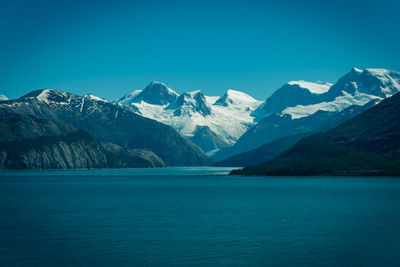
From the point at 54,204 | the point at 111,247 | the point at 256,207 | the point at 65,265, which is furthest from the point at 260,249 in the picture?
the point at 54,204

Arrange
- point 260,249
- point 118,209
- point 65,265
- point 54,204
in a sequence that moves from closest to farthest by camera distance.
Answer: point 65,265 < point 260,249 < point 118,209 < point 54,204

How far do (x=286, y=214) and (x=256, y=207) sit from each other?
21194 millimetres

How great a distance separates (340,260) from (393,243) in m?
17.0

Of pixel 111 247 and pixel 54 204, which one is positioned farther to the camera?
pixel 54 204

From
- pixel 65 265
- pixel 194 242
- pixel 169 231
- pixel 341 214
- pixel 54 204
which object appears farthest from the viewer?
pixel 54 204

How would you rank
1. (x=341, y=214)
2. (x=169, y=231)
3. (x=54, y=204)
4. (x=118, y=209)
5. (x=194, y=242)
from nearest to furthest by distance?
(x=194, y=242), (x=169, y=231), (x=341, y=214), (x=118, y=209), (x=54, y=204)

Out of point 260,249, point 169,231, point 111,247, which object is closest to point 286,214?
point 169,231

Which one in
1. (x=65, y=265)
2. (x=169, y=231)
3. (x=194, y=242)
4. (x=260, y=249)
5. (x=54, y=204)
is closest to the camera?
(x=65, y=265)

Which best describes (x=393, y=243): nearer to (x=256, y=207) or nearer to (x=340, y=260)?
(x=340, y=260)

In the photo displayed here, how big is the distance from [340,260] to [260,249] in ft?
43.2

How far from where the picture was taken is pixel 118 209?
148m

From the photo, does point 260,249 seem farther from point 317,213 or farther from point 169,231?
point 317,213

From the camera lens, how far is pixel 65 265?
240 ft

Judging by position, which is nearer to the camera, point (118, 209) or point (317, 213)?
point (317, 213)
